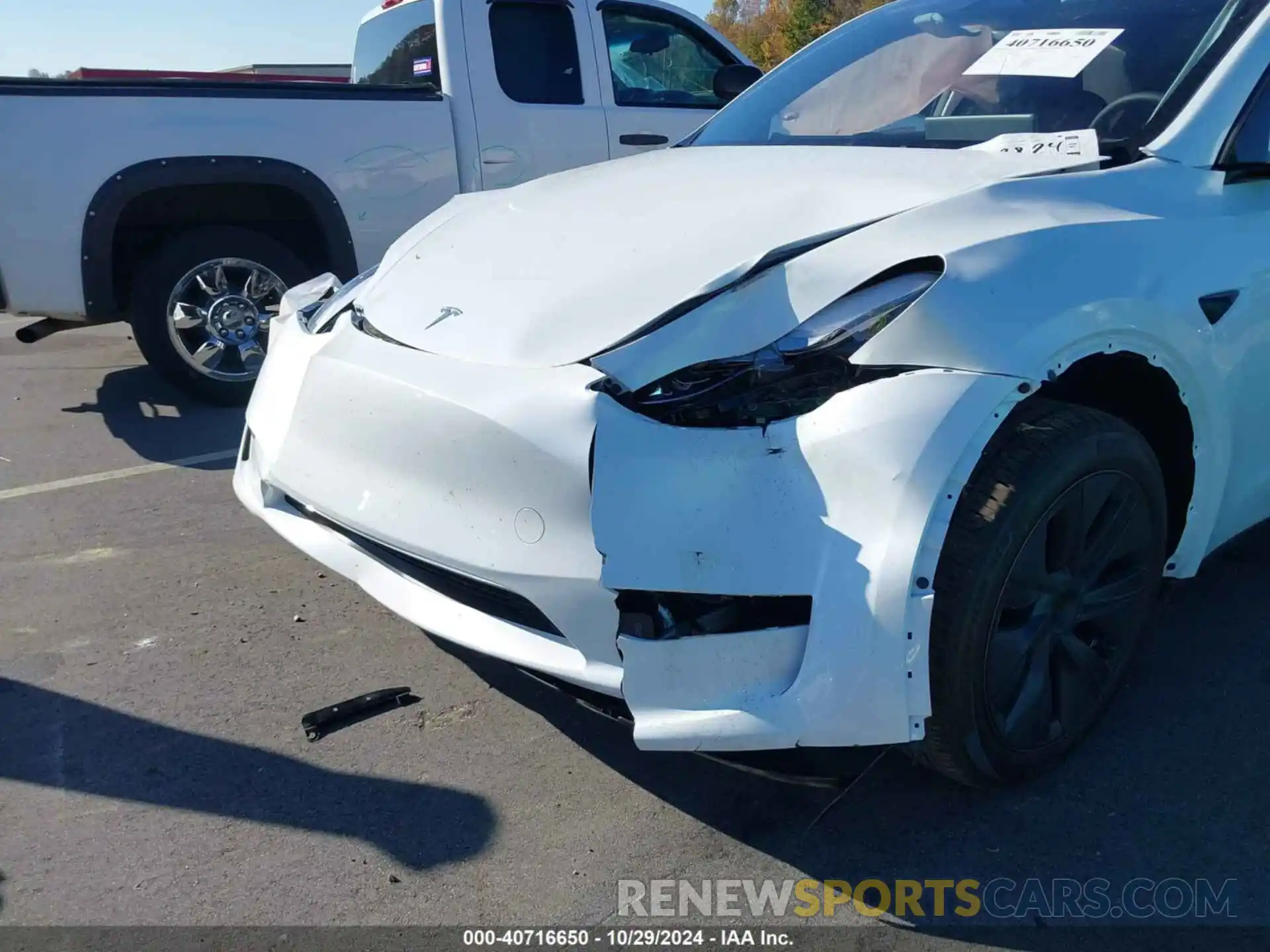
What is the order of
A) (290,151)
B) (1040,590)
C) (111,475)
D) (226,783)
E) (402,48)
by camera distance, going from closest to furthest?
(1040,590) → (226,783) → (111,475) → (290,151) → (402,48)

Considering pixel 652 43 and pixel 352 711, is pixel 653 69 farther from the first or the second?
pixel 352 711

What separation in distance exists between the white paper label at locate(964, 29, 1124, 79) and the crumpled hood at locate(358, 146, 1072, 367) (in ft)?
1.46

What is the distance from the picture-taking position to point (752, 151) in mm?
3281

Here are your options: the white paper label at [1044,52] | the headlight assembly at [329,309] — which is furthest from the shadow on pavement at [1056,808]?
the white paper label at [1044,52]

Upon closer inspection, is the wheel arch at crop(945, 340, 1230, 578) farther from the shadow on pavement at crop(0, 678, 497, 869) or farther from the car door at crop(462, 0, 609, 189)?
the car door at crop(462, 0, 609, 189)

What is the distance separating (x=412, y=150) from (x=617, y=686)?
171 inches

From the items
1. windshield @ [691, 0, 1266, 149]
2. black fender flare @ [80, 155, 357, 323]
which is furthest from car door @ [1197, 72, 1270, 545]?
black fender flare @ [80, 155, 357, 323]

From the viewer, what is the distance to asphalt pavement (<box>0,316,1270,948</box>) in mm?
2264

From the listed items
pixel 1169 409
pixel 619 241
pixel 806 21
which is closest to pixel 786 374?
pixel 619 241

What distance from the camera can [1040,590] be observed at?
2.33 metres

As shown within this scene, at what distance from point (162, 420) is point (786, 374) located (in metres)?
4.36

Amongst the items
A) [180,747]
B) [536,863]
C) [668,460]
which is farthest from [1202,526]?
[180,747]

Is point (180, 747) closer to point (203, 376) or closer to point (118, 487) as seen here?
point (118, 487)

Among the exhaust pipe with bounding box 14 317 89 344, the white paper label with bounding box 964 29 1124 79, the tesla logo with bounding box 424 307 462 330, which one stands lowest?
the exhaust pipe with bounding box 14 317 89 344
